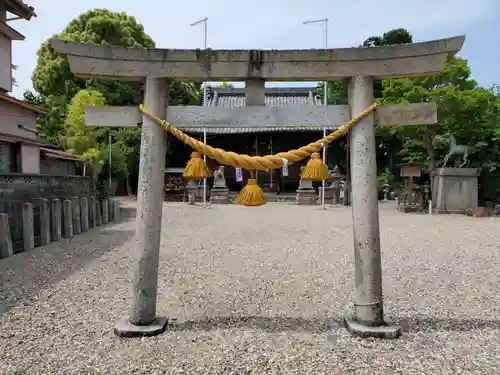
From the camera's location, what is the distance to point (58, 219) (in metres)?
9.47

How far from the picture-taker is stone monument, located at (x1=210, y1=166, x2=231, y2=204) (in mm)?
21141

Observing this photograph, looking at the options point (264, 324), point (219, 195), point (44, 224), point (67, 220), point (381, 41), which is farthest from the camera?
point (381, 41)

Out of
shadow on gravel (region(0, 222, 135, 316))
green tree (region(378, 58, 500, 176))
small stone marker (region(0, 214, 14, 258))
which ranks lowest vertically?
shadow on gravel (region(0, 222, 135, 316))

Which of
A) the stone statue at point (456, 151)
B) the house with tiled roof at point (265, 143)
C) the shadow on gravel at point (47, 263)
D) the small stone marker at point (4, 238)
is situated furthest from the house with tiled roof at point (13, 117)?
the stone statue at point (456, 151)

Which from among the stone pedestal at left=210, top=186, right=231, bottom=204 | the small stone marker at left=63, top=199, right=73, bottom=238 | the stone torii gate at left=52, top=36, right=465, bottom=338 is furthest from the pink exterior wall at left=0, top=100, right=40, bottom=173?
the stone pedestal at left=210, top=186, right=231, bottom=204

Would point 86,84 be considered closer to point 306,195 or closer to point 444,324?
point 306,195

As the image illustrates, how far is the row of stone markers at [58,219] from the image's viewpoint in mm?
7562

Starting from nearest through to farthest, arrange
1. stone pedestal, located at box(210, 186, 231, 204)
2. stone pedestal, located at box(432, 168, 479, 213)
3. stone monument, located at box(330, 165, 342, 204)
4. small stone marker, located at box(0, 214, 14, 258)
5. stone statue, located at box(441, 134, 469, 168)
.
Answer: small stone marker, located at box(0, 214, 14, 258), stone pedestal, located at box(432, 168, 479, 213), stone statue, located at box(441, 134, 469, 168), stone monument, located at box(330, 165, 342, 204), stone pedestal, located at box(210, 186, 231, 204)

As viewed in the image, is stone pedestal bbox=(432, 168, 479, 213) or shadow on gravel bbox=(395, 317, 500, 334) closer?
shadow on gravel bbox=(395, 317, 500, 334)

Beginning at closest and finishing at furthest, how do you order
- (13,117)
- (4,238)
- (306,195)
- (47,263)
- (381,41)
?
(47,263)
(4,238)
(13,117)
(306,195)
(381,41)

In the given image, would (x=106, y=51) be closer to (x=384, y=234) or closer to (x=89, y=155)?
(x=384, y=234)

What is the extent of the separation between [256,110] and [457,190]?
13928 mm

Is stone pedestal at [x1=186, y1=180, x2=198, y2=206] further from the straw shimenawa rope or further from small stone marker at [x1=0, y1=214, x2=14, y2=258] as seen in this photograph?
the straw shimenawa rope

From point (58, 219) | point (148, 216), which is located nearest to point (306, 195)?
point (58, 219)
